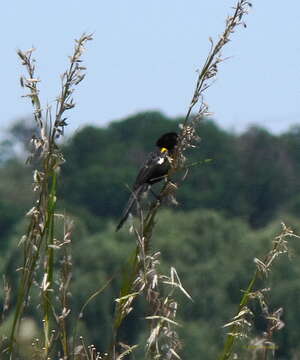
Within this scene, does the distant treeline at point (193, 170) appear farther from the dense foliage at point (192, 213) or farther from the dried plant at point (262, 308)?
the dried plant at point (262, 308)

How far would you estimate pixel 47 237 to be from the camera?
2502 millimetres

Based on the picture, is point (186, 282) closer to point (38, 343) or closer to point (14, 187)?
point (14, 187)

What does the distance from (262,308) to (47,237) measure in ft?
1.43

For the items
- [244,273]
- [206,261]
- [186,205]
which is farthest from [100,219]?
[244,273]

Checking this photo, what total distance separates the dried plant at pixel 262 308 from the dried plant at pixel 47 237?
0.32 meters

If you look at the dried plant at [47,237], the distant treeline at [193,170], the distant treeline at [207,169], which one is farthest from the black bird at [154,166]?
the distant treeline at [207,169]

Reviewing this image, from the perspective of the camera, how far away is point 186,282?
3409cm

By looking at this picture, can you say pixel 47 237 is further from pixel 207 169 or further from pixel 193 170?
pixel 207 169

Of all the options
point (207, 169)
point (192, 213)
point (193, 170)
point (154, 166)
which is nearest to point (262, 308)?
point (154, 166)

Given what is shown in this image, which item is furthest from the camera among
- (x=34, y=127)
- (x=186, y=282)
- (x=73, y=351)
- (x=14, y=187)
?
(x=14, y=187)

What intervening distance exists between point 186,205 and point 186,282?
15.8 metres

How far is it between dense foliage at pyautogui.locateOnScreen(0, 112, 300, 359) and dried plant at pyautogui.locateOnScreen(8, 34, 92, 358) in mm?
24071

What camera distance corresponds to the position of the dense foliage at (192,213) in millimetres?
32656

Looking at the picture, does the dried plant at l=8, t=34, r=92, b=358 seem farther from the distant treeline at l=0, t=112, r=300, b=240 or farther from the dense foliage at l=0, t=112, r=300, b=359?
the distant treeline at l=0, t=112, r=300, b=240
